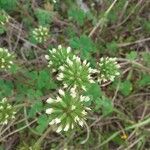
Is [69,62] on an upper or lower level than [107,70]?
upper

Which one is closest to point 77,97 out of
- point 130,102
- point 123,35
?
point 130,102

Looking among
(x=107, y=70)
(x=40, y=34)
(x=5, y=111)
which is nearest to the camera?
(x=5, y=111)

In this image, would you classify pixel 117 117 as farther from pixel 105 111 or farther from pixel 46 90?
pixel 46 90

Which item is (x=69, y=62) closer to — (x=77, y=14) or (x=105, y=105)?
(x=105, y=105)

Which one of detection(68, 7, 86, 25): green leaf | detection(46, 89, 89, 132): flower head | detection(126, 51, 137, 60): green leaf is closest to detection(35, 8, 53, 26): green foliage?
detection(68, 7, 86, 25): green leaf

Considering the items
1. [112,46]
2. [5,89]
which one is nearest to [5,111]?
[5,89]

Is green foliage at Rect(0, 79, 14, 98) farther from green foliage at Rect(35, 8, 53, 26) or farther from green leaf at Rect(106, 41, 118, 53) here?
green leaf at Rect(106, 41, 118, 53)

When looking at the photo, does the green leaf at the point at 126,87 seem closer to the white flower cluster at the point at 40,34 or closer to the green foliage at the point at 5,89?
the white flower cluster at the point at 40,34

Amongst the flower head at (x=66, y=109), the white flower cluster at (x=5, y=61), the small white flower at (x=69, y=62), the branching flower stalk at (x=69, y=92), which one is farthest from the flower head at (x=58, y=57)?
the flower head at (x=66, y=109)
